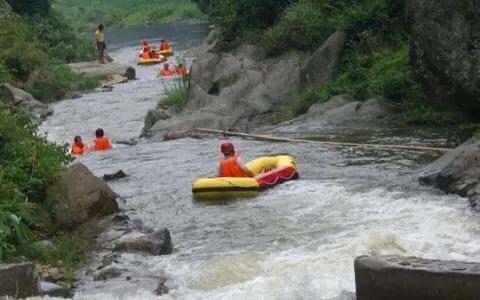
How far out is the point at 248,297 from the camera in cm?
785

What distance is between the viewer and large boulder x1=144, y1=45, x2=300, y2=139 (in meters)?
20.4

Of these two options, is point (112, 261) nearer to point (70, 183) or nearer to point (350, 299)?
point (70, 183)

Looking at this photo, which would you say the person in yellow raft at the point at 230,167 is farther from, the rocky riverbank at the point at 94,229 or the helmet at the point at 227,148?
the rocky riverbank at the point at 94,229

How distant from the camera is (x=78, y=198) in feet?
35.9

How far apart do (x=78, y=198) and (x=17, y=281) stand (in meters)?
3.18

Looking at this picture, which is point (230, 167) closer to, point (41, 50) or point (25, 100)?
point (25, 100)

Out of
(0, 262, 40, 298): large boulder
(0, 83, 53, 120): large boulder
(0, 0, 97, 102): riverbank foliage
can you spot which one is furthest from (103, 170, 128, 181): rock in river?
(0, 83, 53, 120): large boulder

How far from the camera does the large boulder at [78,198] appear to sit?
1077 cm

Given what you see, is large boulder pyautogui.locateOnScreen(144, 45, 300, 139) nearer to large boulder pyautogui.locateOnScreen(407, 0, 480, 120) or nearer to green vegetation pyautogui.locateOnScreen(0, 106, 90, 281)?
large boulder pyautogui.locateOnScreen(407, 0, 480, 120)

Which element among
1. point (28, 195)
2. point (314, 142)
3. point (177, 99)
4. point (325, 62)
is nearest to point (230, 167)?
point (314, 142)

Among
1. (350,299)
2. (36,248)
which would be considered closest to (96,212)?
(36,248)

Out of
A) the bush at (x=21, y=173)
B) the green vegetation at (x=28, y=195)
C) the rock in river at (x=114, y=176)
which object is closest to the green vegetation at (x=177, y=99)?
the rock in river at (x=114, y=176)

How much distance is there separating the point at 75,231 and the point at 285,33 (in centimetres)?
A: 1263

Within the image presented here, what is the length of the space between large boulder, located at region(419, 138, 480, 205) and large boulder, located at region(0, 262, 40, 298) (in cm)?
524
